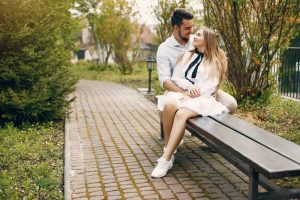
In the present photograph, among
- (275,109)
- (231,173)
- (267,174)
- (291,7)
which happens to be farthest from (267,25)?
(267,174)

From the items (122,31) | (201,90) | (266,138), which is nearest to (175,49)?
(201,90)

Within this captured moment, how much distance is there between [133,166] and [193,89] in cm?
126

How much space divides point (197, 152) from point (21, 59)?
3.66m

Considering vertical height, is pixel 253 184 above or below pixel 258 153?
below

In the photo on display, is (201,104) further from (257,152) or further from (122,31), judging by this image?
(122,31)

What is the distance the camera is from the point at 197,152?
5793 mm

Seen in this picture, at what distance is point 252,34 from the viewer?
27.2 feet

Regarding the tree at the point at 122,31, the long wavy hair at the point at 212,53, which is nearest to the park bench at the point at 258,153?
the long wavy hair at the point at 212,53

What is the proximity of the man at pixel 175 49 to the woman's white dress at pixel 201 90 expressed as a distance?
6.4 inches

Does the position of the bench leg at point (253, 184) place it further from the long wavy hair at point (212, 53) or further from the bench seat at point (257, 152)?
the long wavy hair at point (212, 53)

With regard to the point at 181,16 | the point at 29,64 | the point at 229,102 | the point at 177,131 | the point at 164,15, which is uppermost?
the point at 164,15

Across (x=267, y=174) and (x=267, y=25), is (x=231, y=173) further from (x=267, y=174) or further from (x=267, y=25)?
(x=267, y=25)

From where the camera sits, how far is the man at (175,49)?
548cm

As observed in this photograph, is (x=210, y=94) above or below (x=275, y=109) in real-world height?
above
